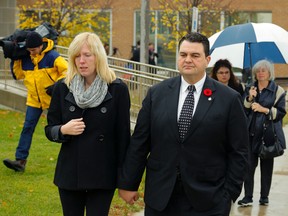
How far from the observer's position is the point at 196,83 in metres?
4.95

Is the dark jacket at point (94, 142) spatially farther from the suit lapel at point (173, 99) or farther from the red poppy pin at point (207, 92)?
the red poppy pin at point (207, 92)

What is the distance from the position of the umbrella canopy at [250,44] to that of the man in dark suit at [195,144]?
143 inches

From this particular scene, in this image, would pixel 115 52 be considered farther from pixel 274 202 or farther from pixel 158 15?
pixel 274 202

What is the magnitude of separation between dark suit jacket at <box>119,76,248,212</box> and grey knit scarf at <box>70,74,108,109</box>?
372 millimetres

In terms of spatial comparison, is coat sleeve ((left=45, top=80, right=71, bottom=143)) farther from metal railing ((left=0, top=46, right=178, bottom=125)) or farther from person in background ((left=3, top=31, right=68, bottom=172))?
metal railing ((left=0, top=46, right=178, bottom=125))

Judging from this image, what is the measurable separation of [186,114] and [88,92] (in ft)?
2.40

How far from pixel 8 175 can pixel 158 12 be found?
25.4 m

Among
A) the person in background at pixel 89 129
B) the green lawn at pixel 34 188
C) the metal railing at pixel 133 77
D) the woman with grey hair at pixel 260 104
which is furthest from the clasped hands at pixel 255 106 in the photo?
the metal railing at pixel 133 77

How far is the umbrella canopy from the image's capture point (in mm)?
8523

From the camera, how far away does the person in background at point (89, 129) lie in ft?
16.9

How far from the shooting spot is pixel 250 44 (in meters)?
9.09

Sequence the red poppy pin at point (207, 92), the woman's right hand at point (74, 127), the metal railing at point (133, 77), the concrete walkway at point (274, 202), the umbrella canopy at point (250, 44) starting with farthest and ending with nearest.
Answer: the metal railing at point (133, 77) → the umbrella canopy at point (250, 44) → the concrete walkway at point (274, 202) → the woman's right hand at point (74, 127) → the red poppy pin at point (207, 92)

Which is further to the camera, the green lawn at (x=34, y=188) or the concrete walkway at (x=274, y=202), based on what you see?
the concrete walkway at (x=274, y=202)

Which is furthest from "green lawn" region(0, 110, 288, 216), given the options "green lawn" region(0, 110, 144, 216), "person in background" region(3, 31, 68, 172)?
"person in background" region(3, 31, 68, 172)
